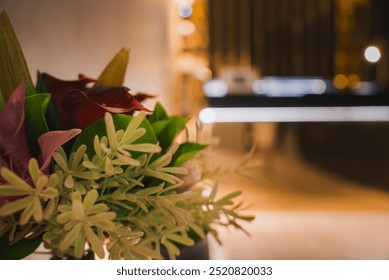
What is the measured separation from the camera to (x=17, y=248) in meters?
0.44

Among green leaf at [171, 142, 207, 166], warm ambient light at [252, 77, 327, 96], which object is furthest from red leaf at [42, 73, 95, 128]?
warm ambient light at [252, 77, 327, 96]

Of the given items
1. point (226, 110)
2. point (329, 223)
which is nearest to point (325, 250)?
point (329, 223)

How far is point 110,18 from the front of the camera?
40.4 inches

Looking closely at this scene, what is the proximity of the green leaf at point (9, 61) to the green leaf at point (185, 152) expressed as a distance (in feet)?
0.50

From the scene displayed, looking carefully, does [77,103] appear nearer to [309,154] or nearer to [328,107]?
[328,107]

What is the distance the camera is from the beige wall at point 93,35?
88 cm

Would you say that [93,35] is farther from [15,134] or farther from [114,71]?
[15,134]

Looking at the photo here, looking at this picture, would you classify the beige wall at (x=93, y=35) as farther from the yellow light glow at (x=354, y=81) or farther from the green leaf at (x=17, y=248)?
the yellow light glow at (x=354, y=81)

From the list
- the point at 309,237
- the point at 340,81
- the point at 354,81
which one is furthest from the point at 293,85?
the point at 309,237

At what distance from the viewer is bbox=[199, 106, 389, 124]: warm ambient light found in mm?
4277

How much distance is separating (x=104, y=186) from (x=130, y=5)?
2.44 feet

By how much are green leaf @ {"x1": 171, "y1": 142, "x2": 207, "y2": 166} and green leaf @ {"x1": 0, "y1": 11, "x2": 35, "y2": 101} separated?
6.0 inches

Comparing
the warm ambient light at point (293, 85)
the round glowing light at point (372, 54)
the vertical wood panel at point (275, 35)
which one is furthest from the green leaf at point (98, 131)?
the vertical wood panel at point (275, 35)

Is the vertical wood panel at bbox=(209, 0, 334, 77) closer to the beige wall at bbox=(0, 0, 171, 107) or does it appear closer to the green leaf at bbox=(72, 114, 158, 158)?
the beige wall at bbox=(0, 0, 171, 107)
